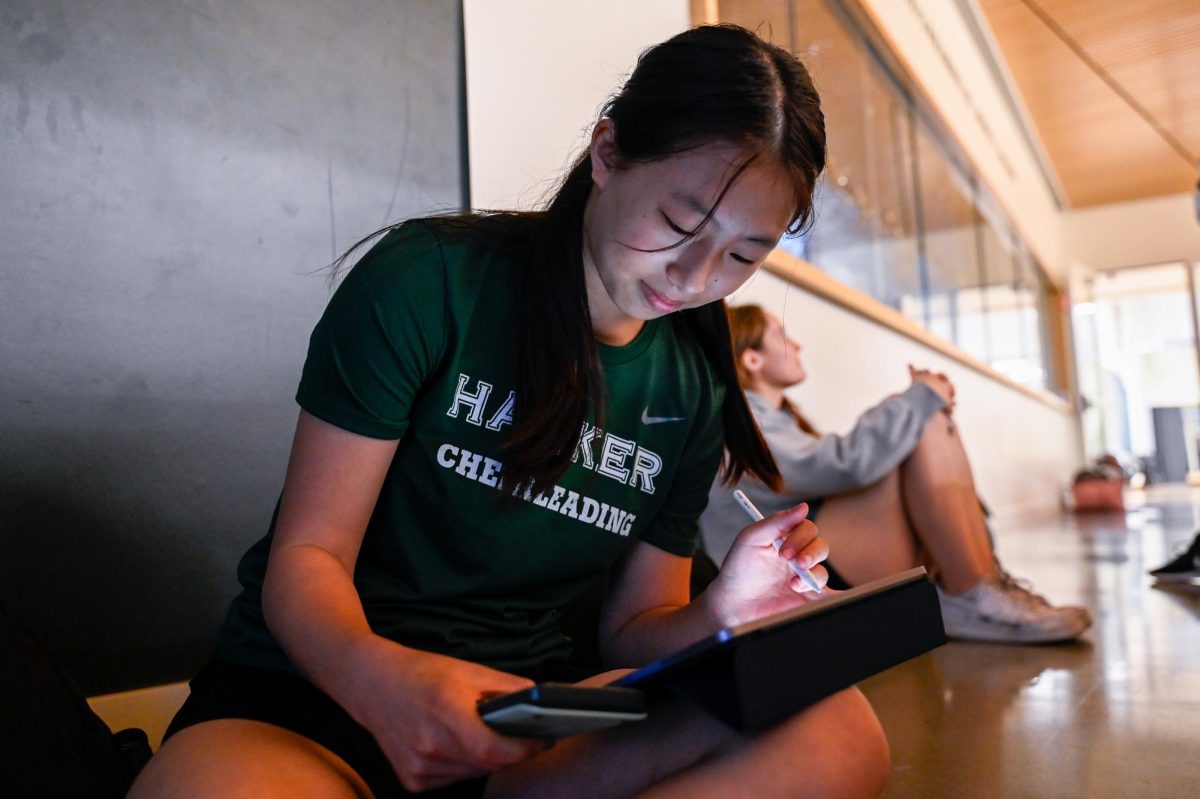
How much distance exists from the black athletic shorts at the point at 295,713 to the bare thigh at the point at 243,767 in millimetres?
28

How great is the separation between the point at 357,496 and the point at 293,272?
1.81 feet

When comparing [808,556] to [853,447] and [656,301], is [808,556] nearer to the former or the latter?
[656,301]

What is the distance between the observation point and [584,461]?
0.86 m

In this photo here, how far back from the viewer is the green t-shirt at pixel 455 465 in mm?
755

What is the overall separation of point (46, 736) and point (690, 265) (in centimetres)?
60

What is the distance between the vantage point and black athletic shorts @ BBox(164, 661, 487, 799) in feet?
2.31

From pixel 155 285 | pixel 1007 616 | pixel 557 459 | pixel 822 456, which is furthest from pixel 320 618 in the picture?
pixel 1007 616

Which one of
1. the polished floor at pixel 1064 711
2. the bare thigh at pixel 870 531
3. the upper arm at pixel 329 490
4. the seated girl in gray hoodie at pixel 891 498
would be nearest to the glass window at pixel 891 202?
the seated girl in gray hoodie at pixel 891 498

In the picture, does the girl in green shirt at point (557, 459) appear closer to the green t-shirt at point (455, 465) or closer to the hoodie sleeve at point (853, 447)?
the green t-shirt at point (455, 465)

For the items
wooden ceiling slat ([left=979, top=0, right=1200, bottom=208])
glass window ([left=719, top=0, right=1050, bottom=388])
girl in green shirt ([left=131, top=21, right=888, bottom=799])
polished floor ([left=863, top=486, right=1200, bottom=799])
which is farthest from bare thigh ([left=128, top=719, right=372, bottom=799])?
wooden ceiling slat ([left=979, top=0, right=1200, bottom=208])

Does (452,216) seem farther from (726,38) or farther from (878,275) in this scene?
(878,275)

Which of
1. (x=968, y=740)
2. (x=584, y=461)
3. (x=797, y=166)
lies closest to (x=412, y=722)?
(x=584, y=461)

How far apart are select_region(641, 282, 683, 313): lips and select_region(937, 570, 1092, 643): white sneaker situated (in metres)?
1.19

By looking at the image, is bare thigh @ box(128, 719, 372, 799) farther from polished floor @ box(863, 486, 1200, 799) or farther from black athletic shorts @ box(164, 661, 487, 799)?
polished floor @ box(863, 486, 1200, 799)
